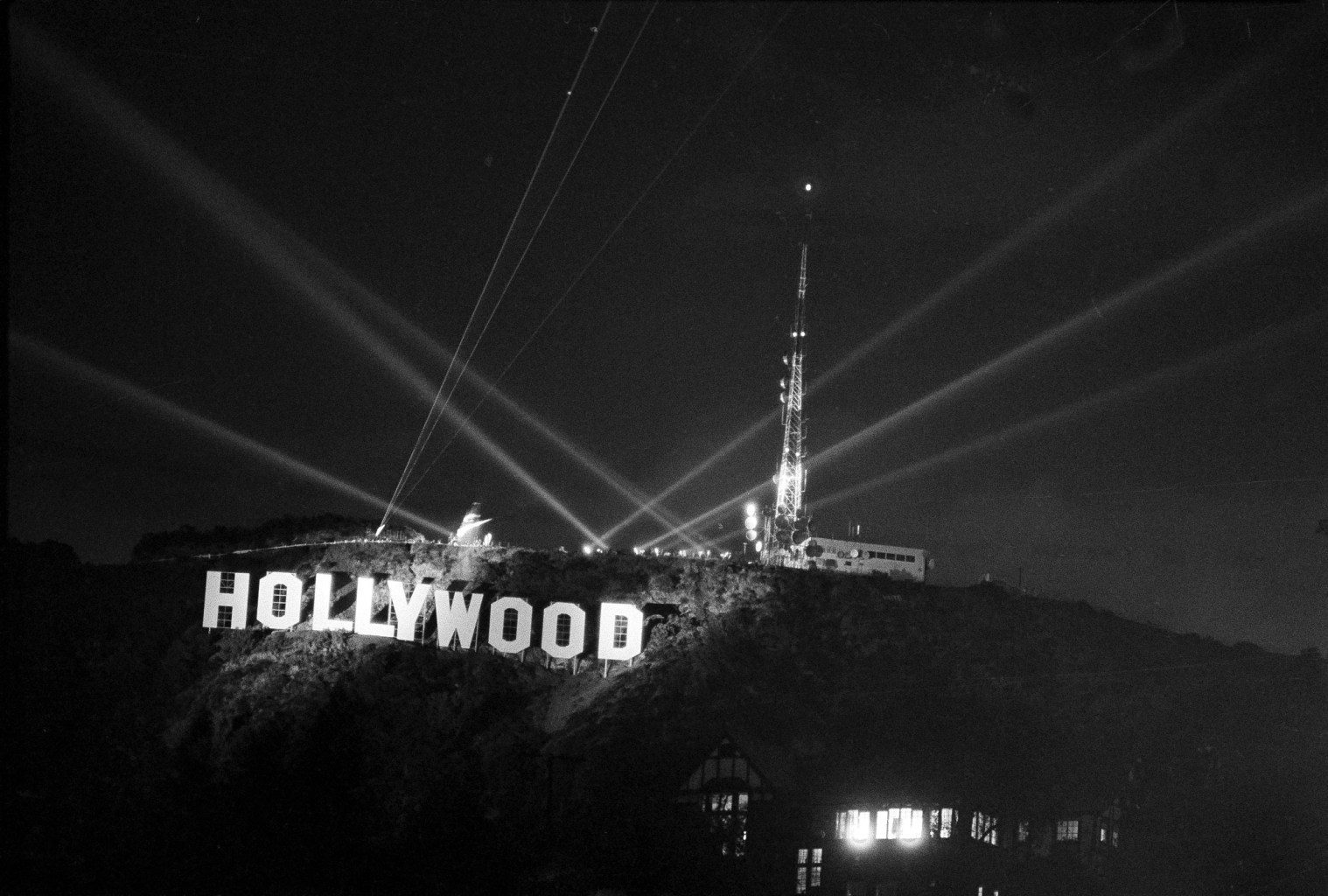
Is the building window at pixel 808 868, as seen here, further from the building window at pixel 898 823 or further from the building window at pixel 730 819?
the building window at pixel 898 823

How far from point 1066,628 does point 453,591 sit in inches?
1018

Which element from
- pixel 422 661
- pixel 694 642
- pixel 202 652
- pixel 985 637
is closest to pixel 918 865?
pixel 694 642

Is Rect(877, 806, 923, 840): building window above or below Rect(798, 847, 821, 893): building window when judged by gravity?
above

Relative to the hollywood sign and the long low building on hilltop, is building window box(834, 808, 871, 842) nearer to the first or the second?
the hollywood sign

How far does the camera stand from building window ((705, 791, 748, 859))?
25984 millimetres

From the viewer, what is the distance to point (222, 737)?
33969 millimetres

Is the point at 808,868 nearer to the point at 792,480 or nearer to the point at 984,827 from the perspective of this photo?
the point at 984,827

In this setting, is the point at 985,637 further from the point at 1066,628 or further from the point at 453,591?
the point at 453,591

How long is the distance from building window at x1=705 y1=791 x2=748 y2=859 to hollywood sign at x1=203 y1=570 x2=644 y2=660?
833 centimetres

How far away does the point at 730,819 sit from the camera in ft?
87.0

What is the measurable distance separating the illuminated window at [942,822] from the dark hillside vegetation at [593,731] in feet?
2.83

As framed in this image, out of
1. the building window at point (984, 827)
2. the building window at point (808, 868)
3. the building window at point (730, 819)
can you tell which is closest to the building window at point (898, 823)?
the building window at point (984, 827)

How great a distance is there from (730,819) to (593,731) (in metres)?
6.72

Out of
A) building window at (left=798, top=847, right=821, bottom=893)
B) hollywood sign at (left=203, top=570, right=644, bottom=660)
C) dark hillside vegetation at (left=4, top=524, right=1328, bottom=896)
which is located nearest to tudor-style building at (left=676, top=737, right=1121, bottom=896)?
building window at (left=798, top=847, right=821, bottom=893)
